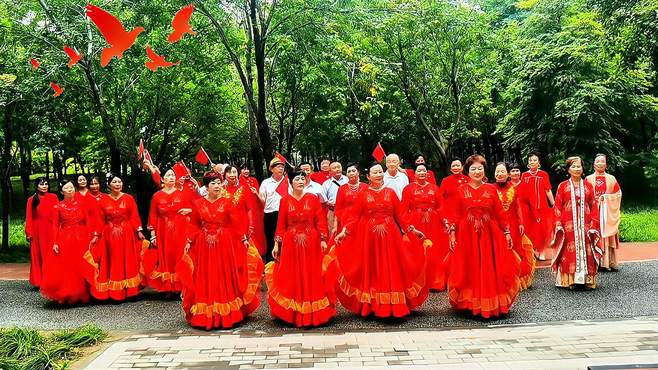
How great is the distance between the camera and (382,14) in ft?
38.2

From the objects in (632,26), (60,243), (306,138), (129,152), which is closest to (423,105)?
(306,138)

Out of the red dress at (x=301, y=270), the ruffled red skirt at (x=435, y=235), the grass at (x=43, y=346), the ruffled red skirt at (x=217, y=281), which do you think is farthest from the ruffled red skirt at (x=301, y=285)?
the ruffled red skirt at (x=435, y=235)

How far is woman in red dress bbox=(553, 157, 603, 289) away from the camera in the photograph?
22.9 feet

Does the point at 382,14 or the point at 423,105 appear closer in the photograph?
the point at 382,14

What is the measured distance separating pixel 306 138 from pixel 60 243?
618 inches

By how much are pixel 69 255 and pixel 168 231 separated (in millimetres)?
1363

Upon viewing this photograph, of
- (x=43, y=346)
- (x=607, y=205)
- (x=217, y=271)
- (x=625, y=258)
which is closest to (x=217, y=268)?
(x=217, y=271)

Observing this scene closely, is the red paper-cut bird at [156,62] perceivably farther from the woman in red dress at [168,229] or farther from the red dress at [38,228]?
the red dress at [38,228]

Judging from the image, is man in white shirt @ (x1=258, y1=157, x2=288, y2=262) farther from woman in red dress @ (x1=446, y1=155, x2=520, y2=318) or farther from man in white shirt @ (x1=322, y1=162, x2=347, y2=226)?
woman in red dress @ (x1=446, y1=155, x2=520, y2=318)

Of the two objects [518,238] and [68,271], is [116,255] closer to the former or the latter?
[68,271]

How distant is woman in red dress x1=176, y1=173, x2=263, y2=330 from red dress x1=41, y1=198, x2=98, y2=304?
204 centimetres

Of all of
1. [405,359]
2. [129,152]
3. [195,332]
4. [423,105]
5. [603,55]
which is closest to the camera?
[405,359]

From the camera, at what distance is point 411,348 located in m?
4.73

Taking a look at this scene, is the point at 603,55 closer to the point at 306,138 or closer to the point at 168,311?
the point at 306,138
